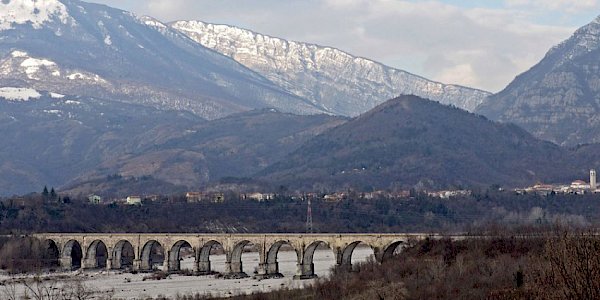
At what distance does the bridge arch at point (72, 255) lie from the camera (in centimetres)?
16275

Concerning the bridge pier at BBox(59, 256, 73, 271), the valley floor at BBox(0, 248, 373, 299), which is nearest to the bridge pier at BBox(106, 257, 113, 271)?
the bridge pier at BBox(59, 256, 73, 271)

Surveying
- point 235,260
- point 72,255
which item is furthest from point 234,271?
point 72,255

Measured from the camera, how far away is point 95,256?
16475 centimetres

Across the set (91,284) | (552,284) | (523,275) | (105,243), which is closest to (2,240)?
(105,243)

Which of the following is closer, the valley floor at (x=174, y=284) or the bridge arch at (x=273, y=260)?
the valley floor at (x=174, y=284)

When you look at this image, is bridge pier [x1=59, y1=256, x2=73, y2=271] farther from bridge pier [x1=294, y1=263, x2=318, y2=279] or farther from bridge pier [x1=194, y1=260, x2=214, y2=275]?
bridge pier [x1=294, y1=263, x2=318, y2=279]

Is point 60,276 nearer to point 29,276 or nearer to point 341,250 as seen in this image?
point 29,276

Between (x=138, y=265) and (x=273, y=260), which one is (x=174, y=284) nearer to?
(x=273, y=260)

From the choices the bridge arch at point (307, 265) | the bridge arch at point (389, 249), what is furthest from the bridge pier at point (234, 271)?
the bridge arch at point (389, 249)

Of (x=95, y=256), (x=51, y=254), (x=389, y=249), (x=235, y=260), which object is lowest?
(x=235, y=260)

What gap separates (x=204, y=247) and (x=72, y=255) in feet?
77.6

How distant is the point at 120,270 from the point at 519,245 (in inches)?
2410

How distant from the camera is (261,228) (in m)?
192

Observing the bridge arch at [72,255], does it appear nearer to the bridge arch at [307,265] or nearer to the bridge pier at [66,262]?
the bridge pier at [66,262]
